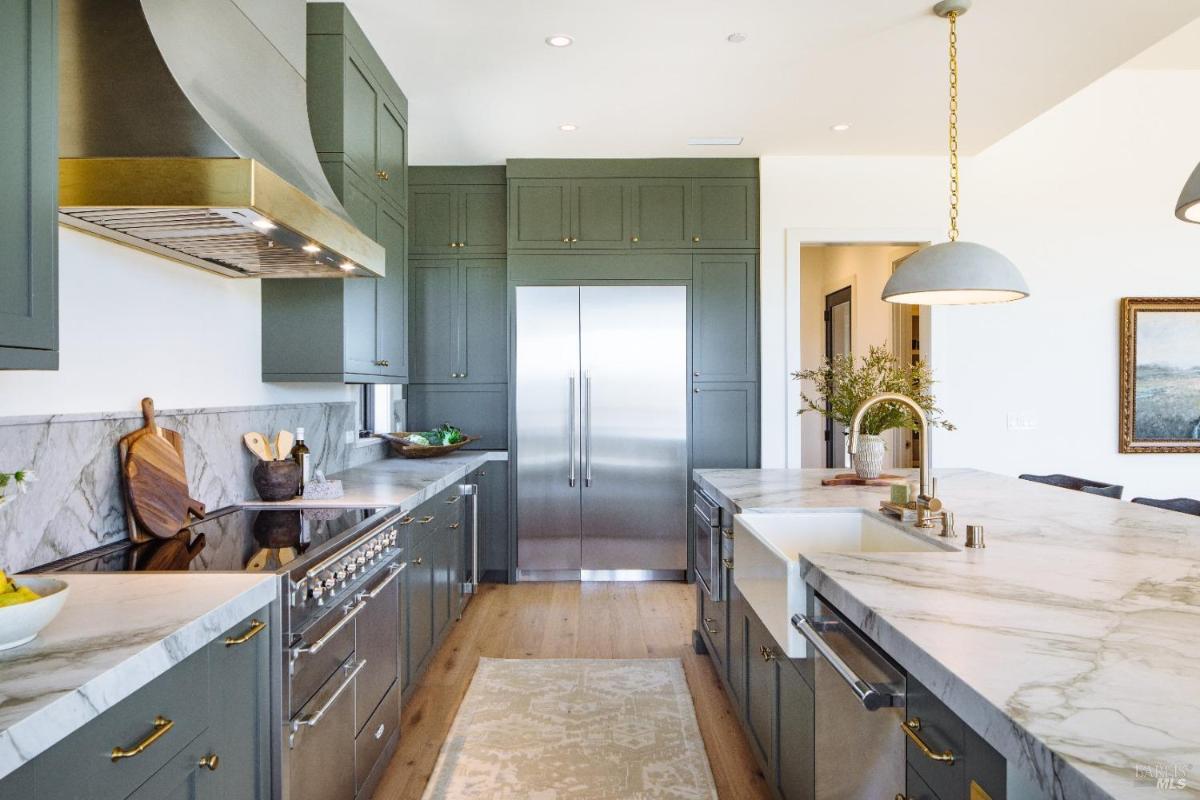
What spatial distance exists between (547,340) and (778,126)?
192cm

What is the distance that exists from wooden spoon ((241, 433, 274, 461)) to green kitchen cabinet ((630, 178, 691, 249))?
2782mm

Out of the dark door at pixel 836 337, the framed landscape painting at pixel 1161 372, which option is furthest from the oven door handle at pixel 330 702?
the framed landscape painting at pixel 1161 372

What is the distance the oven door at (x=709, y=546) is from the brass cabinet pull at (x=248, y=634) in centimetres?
168

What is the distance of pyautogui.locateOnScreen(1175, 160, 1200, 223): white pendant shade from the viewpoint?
1.30m

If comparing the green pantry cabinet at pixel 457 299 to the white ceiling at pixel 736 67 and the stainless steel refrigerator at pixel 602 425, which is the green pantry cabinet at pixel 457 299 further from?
the white ceiling at pixel 736 67

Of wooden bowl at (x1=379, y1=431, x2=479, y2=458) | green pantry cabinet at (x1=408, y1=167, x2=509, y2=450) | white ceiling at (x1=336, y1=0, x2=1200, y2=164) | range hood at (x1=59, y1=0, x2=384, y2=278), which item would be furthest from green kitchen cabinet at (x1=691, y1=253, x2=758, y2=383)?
range hood at (x1=59, y1=0, x2=384, y2=278)

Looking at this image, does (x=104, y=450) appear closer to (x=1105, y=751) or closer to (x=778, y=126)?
(x=1105, y=751)

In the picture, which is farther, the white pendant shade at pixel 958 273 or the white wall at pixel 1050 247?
the white wall at pixel 1050 247

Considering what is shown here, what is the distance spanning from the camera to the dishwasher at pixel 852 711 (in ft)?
3.98

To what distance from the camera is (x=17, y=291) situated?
1.20 m

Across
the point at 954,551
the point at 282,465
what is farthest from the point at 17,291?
the point at 954,551

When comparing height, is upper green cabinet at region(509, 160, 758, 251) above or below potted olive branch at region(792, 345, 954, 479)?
above

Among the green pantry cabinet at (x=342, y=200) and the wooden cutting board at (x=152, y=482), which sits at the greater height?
the green pantry cabinet at (x=342, y=200)

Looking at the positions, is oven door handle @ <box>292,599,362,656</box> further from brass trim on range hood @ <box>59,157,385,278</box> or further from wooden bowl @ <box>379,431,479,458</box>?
wooden bowl @ <box>379,431,479,458</box>
